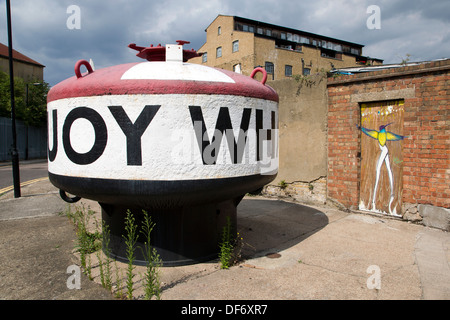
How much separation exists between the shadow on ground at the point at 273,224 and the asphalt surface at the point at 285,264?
0.02 metres

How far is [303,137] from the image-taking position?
7.04 metres

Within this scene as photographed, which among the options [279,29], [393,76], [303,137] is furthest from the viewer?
[279,29]

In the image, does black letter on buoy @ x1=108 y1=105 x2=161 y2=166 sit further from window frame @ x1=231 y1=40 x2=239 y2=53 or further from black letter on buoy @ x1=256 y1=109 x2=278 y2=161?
window frame @ x1=231 y1=40 x2=239 y2=53

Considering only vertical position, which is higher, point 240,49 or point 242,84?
point 240,49

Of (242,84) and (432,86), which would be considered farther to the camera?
(432,86)

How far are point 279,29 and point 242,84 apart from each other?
146ft

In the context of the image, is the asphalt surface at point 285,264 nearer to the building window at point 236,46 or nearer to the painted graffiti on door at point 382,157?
the painted graffiti on door at point 382,157

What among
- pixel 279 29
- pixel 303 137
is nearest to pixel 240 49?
pixel 279 29

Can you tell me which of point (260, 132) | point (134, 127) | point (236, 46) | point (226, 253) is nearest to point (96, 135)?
point (134, 127)

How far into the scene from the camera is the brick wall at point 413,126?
511cm

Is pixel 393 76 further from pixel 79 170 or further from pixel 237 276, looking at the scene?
pixel 79 170

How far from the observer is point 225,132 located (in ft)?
10.9

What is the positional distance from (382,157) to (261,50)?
1245 inches

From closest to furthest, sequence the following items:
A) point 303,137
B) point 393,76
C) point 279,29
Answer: point 393,76, point 303,137, point 279,29
